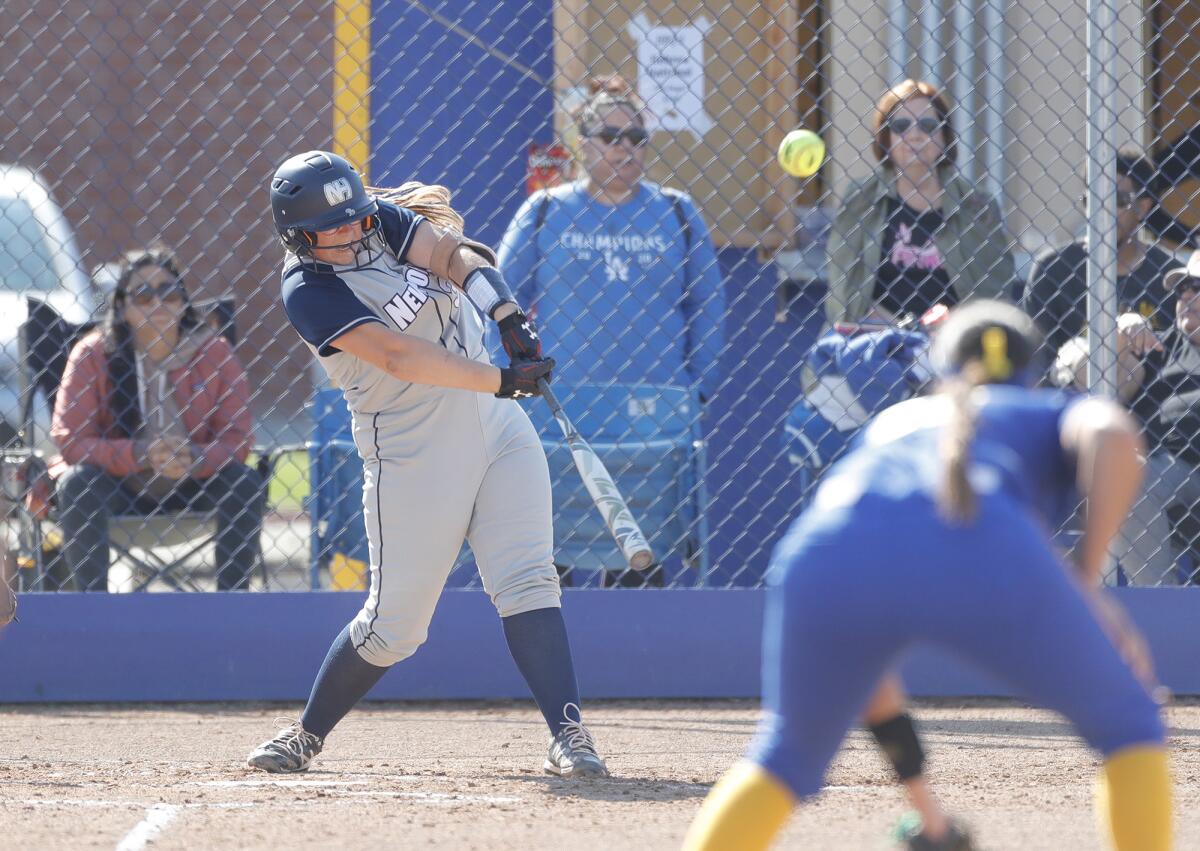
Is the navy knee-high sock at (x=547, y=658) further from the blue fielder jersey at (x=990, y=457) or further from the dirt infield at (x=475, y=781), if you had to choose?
the blue fielder jersey at (x=990, y=457)

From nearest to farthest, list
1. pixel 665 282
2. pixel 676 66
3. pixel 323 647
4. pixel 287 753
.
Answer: pixel 287 753
pixel 323 647
pixel 665 282
pixel 676 66

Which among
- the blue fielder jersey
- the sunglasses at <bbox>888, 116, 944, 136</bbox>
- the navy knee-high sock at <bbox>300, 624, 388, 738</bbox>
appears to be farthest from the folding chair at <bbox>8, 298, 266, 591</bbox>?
the blue fielder jersey

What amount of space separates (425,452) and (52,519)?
95.6 inches

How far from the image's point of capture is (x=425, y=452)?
4.32 meters

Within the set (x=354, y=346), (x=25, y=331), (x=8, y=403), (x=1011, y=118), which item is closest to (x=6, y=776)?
(x=354, y=346)

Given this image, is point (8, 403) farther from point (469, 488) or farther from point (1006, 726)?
point (1006, 726)

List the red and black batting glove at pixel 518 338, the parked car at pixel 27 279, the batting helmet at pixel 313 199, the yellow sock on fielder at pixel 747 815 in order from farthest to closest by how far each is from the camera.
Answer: the parked car at pixel 27 279, the red and black batting glove at pixel 518 338, the batting helmet at pixel 313 199, the yellow sock on fielder at pixel 747 815

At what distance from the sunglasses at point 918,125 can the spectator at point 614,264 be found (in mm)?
794

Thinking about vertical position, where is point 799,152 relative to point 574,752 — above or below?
above

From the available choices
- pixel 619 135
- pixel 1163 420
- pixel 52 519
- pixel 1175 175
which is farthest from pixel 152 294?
pixel 1175 175

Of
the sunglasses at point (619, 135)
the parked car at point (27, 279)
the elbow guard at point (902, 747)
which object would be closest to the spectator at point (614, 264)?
the sunglasses at point (619, 135)

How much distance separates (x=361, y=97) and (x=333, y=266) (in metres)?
2.15

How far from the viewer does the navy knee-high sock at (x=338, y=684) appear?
441cm

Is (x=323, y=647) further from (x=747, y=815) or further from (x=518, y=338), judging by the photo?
(x=747, y=815)
